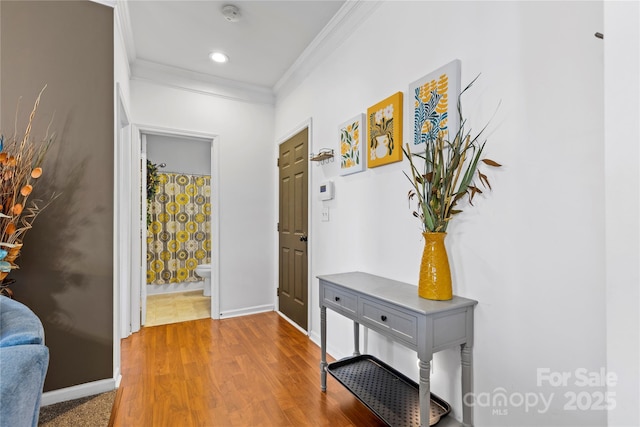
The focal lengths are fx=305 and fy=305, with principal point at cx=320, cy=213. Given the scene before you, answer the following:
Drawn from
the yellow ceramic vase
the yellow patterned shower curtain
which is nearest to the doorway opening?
the yellow patterned shower curtain

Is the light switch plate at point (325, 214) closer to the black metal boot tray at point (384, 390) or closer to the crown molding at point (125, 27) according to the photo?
the black metal boot tray at point (384, 390)

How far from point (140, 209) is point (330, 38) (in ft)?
8.21

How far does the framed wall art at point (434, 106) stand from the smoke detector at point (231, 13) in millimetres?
1521

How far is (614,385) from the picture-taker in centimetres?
72

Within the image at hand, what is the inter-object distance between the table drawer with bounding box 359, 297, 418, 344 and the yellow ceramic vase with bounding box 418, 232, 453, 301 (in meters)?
0.17

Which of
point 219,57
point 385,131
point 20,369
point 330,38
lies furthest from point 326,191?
point 20,369

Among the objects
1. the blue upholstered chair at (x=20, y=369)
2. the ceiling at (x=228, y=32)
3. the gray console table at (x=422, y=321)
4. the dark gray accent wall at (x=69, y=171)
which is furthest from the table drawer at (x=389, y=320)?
the ceiling at (x=228, y=32)

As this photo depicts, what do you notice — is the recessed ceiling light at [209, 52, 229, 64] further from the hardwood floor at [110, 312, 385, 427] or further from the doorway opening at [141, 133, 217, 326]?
the hardwood floor at [110, 312, 385, 427]

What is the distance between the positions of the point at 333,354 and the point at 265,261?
1.56m

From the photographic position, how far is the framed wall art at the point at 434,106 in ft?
4.99

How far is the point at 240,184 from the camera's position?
3.59 metres

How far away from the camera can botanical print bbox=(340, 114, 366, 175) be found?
2.21 meters

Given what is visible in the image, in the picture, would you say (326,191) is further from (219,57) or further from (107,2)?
(107,2)

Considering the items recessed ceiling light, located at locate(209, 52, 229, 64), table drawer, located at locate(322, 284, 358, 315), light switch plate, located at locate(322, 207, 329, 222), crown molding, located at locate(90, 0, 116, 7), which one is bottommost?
table drawer, located at locate(322, 284, 358, 315)
